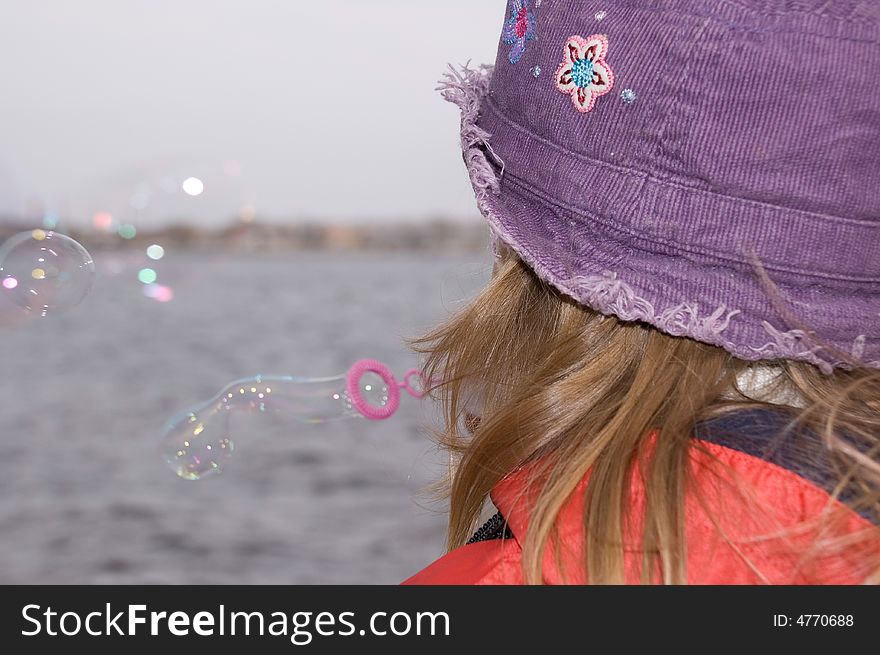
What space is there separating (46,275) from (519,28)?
6.13 ft

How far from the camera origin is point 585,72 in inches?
55.8

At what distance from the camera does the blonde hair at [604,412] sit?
4.08ft

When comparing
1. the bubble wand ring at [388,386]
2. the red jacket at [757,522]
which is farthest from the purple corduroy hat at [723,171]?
the bubble wand ring at [388,386]

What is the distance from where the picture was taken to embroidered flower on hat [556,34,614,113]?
1.40 metres

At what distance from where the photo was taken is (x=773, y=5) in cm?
131

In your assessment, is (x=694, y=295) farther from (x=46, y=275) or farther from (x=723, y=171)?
(x=46, y=275)

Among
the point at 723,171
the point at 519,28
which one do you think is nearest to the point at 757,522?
the point at 723,171

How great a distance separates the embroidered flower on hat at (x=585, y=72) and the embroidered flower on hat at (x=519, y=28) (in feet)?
0.35

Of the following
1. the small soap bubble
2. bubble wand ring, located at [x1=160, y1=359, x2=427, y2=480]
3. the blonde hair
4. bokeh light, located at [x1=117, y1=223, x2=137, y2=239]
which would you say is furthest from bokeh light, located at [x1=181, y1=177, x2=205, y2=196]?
the small soap bubble

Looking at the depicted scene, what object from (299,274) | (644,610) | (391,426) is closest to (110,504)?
(391,426)

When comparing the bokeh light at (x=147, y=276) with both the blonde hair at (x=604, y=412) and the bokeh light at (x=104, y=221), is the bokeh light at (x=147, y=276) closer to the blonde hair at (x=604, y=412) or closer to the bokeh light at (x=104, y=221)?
the bokeh light at (x=104, y=221)

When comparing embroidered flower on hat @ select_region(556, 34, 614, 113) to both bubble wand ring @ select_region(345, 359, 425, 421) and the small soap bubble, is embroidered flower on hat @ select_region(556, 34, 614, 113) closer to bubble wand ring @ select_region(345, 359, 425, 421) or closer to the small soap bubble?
the small soap bubble

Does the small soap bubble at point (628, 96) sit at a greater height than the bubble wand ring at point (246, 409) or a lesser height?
lesser

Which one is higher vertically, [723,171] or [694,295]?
[723,171]
